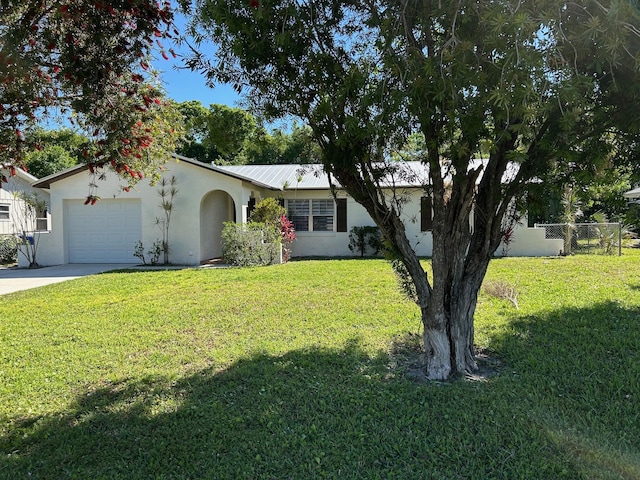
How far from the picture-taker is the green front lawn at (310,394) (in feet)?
10.3

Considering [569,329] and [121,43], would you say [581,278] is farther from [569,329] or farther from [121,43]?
[121,43]

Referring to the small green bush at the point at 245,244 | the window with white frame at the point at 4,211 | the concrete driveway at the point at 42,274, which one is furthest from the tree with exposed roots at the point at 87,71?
the window with white frame at the point at 4,211

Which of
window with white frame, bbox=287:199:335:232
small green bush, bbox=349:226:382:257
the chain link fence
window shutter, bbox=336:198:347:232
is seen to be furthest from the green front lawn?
window with white frame, bbox=287:199:335:232

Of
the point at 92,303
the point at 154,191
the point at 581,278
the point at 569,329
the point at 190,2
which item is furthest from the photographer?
the point at 154,191

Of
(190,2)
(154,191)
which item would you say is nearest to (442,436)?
(190,2)

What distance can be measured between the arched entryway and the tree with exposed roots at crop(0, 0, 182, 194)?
1019 cm

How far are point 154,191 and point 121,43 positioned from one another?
11.0m

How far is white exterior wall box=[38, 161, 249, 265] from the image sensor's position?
1492cm

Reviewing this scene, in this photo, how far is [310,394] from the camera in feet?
14.0

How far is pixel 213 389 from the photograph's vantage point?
4434 millimetres

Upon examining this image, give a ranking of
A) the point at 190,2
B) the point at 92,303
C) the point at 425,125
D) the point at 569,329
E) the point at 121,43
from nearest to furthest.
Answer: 1. the point at 425,125
2. the point at 190,2
3. the point at 121,43
4. the point at 569,329
5. the point at 92,303

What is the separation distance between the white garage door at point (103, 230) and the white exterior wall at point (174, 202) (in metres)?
0.32

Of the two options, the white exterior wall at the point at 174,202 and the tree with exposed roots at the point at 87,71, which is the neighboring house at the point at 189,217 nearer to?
the white exterior wall at the point at 174,202

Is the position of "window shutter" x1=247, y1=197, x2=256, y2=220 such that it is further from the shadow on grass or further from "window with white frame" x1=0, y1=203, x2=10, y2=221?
"window with white frame" x1=0, y1=203, x2=10, y2=221
